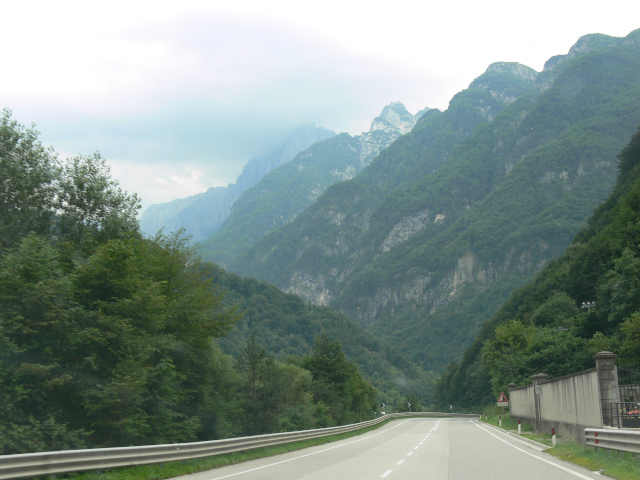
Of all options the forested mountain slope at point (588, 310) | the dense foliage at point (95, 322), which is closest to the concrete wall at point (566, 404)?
the forested mountain slope at point (588, 310)

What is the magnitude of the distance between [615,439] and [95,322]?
19495 mm

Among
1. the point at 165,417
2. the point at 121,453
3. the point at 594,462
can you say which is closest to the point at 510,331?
the point at 165,417

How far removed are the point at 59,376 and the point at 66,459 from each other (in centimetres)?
1140

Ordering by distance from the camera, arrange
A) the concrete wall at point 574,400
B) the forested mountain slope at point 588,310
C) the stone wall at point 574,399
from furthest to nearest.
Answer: the forested mountain slope at point 588,310 < the concrete wall at point 574,400 < the stone wall at point 574,399

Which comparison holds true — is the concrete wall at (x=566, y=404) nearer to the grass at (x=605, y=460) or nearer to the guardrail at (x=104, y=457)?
the grass at (x=605, y=460)

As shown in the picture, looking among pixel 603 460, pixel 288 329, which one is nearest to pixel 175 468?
pixel 603 460

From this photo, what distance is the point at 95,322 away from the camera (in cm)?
2366

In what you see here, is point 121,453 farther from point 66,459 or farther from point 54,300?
point 54,300

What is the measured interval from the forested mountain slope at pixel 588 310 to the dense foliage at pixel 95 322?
22193mm

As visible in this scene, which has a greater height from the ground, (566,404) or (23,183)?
(23,183)

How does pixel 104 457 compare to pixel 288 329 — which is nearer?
pixel 104 457

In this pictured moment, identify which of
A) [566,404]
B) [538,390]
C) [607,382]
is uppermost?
[607,382]

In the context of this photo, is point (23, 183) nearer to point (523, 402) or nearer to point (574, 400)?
point (574, 400)

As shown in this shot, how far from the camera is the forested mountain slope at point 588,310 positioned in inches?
1607
